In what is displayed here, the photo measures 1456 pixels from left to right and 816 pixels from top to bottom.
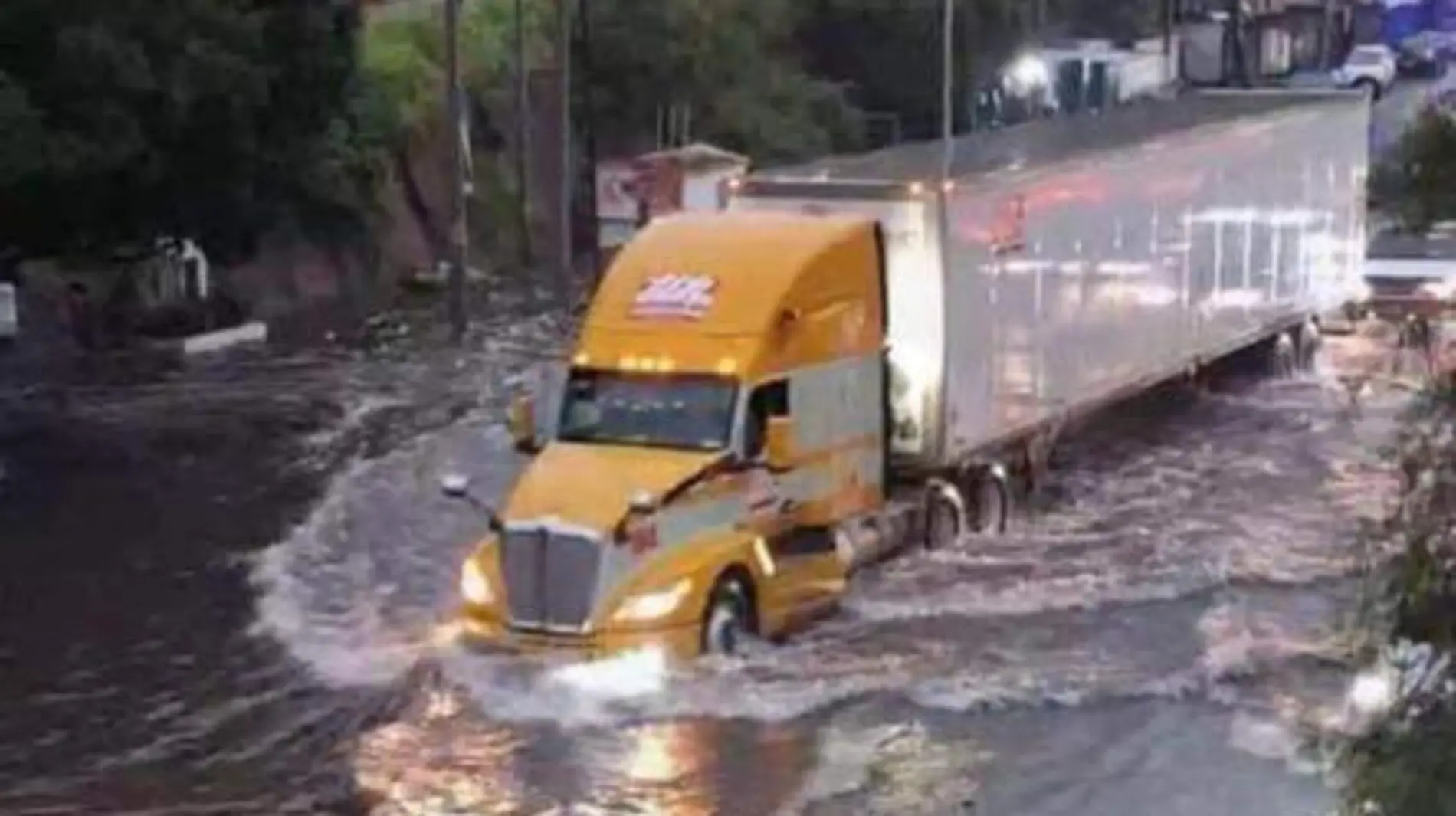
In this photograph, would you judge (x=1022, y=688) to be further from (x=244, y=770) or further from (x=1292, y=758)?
(x=244, y=770)

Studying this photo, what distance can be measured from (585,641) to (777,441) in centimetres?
246

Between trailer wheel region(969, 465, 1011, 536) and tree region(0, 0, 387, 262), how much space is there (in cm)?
1796

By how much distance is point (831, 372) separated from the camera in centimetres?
2339

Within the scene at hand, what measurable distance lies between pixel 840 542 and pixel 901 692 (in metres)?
2.34

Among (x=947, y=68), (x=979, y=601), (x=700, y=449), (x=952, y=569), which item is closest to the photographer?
(x=700, y=449)

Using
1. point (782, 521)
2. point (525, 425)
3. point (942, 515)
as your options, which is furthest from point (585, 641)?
point (942, 515)

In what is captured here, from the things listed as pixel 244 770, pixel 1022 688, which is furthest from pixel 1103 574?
pixel 244 770

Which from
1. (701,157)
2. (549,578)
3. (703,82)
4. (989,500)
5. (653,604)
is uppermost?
(703,82)

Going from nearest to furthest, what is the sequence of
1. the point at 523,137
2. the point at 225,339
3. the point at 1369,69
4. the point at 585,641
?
the point at 585,641
the point at 225,339
the point at 523,137
the point at 1369,69

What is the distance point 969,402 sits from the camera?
25906 mm

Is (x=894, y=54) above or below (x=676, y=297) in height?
above

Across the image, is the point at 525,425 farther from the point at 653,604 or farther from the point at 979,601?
the point at 979,601

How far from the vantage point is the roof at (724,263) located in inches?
899

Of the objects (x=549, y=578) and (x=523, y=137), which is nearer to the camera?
(x=549, y=578)
